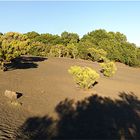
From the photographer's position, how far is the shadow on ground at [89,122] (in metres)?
14.2

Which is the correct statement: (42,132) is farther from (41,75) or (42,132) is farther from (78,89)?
(41,75)

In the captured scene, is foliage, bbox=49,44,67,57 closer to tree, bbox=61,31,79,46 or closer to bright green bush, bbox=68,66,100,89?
tree, bbox=61,31,79,46

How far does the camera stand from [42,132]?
46.0 ft

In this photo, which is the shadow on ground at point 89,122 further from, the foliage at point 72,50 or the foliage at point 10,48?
the foliage at point 72,50

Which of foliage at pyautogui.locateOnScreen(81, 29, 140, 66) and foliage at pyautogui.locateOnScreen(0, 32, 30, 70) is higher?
foliage at pyautogui.locateOnScreen(0, 32, 30, 70)

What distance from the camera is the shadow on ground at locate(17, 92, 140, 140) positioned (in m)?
14.2

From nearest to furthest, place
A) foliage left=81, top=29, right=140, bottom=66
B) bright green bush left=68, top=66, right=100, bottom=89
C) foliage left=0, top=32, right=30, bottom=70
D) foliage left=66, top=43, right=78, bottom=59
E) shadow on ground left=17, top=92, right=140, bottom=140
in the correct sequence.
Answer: shadow on ground left=17, top=92, right=140, bottom=140
bright green bush left=68, top=66, right=100, bottom=89
foliage left=0, top=32, right=30, bottom=70
foliage left=81, top=29, right=140, bottom=66
foliage left=66, top=43, right=78, bottom=59

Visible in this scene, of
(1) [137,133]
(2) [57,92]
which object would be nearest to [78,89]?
(2) [57,92]

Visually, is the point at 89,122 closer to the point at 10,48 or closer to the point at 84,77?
the point at 84,77

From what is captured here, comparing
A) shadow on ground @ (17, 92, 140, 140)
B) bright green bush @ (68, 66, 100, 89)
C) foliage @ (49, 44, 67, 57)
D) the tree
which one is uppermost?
the tree

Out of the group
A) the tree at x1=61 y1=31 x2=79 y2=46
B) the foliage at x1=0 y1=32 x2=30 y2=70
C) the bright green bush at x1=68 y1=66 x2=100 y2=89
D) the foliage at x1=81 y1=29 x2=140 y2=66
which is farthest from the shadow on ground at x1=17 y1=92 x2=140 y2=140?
the tree at x1=61 y1=31 x2=79 y2=46

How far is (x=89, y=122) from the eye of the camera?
657 inches

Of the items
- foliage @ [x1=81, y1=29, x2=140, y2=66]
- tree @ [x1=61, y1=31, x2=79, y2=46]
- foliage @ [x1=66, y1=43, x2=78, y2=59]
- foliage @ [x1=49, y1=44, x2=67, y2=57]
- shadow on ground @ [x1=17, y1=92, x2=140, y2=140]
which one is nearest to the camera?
shadow on ground @ [x1=17, y1=92, x2=140, y2=140]

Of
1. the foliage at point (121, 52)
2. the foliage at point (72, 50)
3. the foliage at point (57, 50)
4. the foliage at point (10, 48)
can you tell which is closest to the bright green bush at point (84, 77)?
the foliage at point (10, 48)
